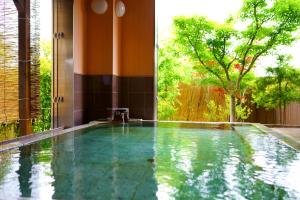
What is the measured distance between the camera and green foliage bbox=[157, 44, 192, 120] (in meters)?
8.65

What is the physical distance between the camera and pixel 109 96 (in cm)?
714

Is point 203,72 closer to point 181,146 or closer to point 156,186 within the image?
point 181,146

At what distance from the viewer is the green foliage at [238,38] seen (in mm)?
7090

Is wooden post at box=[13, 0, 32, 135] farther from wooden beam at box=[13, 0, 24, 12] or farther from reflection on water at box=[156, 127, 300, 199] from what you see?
reflection on water at box=[156, 127, 300, 199]

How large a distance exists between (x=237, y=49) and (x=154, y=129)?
286 cm

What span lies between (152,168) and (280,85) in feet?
17.4

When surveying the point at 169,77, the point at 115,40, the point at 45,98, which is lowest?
the point at 45,98

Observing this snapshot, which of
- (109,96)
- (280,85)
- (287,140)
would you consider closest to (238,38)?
(280,85)

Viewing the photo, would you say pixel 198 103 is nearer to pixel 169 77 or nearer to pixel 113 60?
pixel 169 77

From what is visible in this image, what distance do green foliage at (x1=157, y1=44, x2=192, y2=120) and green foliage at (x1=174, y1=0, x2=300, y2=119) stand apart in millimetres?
824

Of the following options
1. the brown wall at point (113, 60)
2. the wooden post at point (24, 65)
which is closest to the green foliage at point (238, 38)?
the brown wall at point (113, 60)

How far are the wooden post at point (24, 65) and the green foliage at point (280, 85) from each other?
4.90 meters

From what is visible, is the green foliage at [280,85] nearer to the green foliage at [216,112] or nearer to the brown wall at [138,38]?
the green foliage at [216,112]

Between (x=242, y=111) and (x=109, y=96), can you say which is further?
(x=242, y=111)
